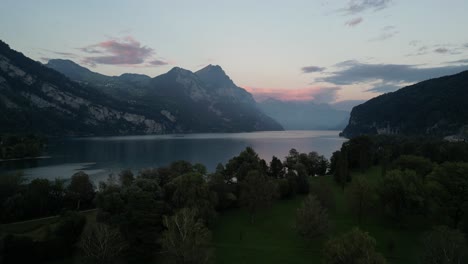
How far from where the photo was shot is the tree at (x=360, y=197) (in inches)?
1570

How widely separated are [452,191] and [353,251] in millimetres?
23262

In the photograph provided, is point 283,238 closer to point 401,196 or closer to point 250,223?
point 250,223

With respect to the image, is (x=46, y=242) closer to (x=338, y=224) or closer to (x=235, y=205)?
(x=235, y=205)

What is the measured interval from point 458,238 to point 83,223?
37.1m

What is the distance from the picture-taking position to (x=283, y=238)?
36.9 meters

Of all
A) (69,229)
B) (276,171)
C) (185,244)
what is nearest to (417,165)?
(276,171)

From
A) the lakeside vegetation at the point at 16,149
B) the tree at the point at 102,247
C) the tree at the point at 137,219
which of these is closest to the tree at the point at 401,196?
the tree at the point at 137,219

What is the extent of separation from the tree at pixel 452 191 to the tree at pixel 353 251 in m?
19.3

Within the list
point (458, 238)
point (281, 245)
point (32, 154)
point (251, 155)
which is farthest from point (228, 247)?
point (32, 154)

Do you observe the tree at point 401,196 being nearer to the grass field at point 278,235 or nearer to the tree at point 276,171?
the grass field at point 278,235

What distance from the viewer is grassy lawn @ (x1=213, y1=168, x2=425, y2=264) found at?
31.2 metres

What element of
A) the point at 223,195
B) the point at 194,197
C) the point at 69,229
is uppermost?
the point at 194,197

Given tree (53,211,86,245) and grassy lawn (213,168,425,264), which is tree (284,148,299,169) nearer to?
grassy lawn (213,168,425,264)

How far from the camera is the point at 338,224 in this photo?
4084cm
